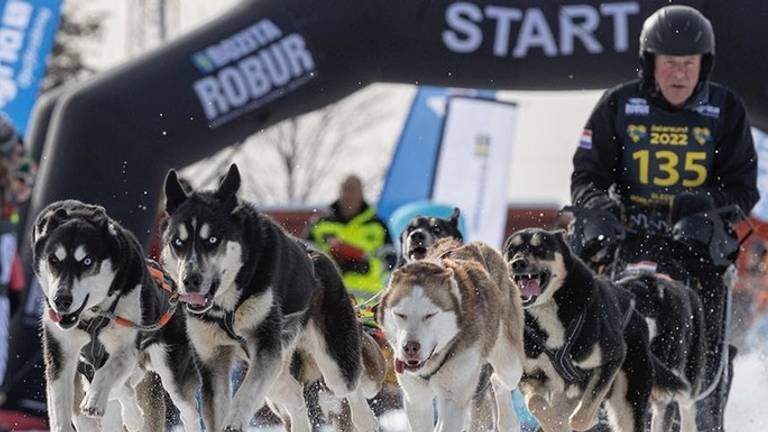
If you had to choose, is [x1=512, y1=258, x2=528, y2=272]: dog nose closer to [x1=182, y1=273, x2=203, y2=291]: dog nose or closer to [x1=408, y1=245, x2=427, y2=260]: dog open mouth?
[x1=408, y1=245, x2=427, y2=260]: dog open mouth

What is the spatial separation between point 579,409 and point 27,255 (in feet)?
19.1

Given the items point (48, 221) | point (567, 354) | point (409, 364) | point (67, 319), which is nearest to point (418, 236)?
point (567, 354)

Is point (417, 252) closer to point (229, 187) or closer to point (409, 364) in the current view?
point (229, 187)

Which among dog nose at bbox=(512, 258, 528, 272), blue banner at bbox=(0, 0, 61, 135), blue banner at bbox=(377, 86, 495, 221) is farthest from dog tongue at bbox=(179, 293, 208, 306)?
blue banner at bbox=(377, 86, 495, 221)

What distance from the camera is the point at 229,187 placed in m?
5.98

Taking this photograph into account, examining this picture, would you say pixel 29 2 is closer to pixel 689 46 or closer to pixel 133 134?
pixel 133 134

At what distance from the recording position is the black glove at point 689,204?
283 inches

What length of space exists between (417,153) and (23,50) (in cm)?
474

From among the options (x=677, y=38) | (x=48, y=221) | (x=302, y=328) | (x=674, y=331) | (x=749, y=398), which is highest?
(x=677, y=38)

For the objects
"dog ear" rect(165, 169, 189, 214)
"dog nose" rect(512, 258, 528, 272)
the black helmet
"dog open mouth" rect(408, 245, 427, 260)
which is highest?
the black helmet

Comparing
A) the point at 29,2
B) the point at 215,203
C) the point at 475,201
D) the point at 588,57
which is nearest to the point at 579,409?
the point at 215,203

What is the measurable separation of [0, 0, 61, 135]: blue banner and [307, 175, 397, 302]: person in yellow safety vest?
141 inches

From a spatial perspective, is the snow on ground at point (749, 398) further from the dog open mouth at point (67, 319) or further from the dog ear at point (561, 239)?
the dog open mouth at point (67, 319)

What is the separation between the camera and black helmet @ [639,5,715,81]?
7348 millimetres
